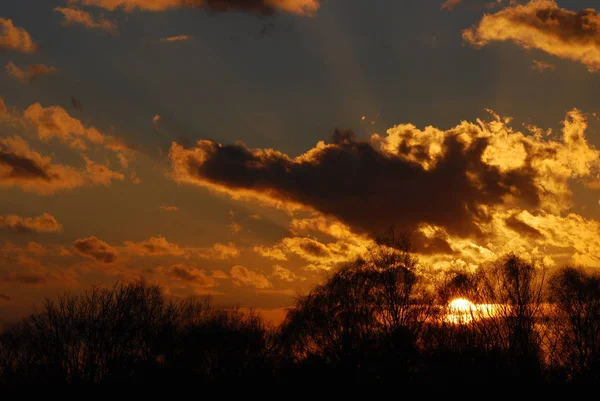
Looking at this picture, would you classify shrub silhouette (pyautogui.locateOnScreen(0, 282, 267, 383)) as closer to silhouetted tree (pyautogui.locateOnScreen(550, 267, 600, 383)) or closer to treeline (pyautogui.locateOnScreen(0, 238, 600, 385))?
treeline (pyautogui.locateOnScreen(0, 238, 600, 385))

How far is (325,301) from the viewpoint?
76.6 m

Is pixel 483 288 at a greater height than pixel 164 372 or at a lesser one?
greater

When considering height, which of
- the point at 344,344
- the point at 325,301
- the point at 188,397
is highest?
the point at 325,301

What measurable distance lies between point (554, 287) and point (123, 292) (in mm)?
55830

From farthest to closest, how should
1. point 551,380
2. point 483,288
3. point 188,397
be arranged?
1. point 188,397
2. point 483,288
3. point 551,380

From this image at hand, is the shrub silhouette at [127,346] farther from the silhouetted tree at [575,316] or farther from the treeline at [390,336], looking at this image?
the silhouetted tree at [575,316]

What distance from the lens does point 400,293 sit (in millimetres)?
69375

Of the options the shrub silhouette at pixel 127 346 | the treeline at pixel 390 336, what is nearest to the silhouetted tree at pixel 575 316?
the treeline at pixel 390 336

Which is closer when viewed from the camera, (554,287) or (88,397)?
(554,287)

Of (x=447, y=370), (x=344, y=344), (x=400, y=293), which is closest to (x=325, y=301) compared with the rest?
(x=344, y=344)

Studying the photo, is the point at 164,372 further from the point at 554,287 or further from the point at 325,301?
the point at 554,287

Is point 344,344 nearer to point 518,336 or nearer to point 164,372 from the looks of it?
point 518,336

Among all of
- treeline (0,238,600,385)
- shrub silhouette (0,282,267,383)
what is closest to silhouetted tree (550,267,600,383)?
treeline (0,238,600,385)

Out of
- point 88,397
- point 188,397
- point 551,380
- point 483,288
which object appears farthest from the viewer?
point 188,397
